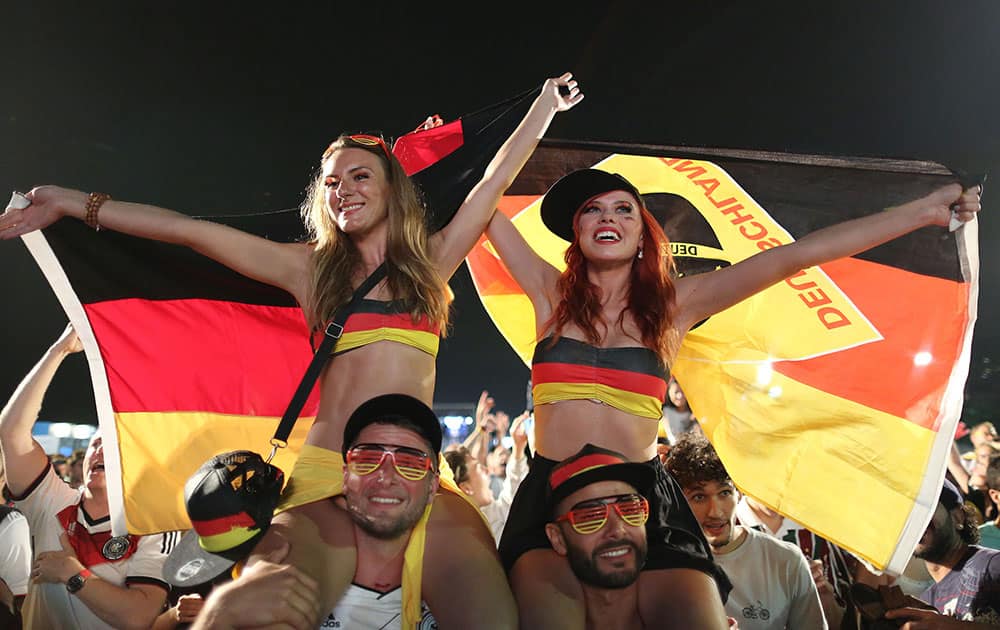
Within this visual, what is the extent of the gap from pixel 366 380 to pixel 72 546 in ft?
8.08

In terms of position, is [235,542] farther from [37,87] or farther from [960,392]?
[37,87]

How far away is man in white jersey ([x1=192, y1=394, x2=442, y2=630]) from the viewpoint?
2.37 m

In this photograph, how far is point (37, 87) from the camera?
14.4 meters

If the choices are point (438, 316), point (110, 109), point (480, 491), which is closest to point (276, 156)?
point (110, 109)

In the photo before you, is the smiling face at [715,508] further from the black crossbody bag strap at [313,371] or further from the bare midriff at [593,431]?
the black crossbody bag strap at [313,371]

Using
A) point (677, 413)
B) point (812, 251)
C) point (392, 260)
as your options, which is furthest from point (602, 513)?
point (677, 413)

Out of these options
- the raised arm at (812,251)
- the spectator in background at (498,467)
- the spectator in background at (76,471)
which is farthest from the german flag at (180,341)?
the spectator in background at (498,467)

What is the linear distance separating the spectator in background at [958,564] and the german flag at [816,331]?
56 centimetres

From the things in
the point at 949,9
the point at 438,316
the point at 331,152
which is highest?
the point at 949,9

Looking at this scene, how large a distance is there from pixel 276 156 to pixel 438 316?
16.2 m

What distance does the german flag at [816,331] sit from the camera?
3.49 metres

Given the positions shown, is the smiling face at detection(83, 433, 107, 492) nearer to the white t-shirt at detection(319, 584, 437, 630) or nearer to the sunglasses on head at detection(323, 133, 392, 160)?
the sunglasses on head at detection(323, 133, 392, 160)

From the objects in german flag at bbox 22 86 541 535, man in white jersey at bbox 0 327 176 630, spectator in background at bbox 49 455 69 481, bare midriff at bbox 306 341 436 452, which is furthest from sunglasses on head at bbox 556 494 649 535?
spectator in background at bbox 49 455 69 481

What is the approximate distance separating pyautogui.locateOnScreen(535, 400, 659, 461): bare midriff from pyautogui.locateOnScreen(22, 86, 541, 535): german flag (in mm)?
1147
